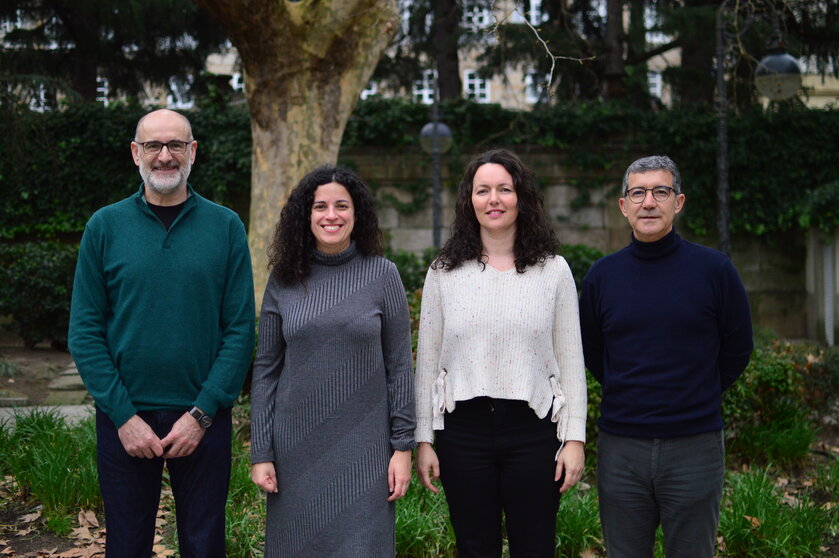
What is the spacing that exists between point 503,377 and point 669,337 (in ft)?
2.04

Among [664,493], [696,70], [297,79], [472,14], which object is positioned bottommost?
[664,493]

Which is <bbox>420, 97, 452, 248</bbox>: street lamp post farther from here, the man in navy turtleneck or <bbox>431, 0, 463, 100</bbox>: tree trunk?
the man in navy turtleneck

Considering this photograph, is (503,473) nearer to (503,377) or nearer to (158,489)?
(503,377)

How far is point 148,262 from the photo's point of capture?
9.40 ft

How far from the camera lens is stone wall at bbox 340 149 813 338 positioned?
13219 millimetres

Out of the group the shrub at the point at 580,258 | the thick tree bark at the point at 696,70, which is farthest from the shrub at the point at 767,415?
the thick tree bark at the point at 696,70

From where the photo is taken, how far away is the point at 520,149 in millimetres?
13289

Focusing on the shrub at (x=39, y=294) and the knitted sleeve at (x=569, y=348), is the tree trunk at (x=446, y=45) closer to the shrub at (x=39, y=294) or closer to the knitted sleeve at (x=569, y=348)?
the shrub at (x=39, y=294)

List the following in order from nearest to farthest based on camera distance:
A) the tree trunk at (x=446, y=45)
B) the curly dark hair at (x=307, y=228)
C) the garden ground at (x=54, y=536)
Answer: the curly dark hair at (x=307, y=228)
the garden ground at (x=54, y=536)
the tree trunk at (x=446, y=45)

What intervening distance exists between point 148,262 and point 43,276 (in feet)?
25.6

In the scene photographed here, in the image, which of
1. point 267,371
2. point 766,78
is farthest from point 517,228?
point 766,78

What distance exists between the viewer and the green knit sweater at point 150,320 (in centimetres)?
284

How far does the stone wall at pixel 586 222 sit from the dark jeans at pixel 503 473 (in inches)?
408

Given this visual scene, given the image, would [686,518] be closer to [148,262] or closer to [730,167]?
[148,262]
